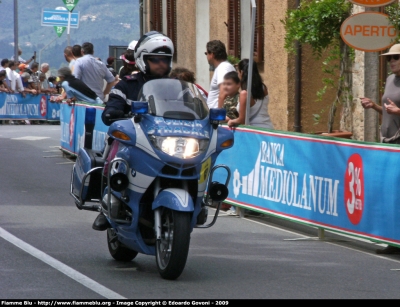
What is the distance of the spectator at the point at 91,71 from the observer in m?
18.5

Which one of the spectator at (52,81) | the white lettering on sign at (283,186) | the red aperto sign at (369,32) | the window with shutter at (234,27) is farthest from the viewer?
the spectator at (52,81)

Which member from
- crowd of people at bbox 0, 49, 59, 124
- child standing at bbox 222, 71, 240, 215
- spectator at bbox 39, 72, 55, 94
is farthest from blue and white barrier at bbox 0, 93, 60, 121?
child standing at bbox 222, 71, 240, 215

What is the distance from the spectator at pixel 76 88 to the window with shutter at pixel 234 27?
5.18 meters

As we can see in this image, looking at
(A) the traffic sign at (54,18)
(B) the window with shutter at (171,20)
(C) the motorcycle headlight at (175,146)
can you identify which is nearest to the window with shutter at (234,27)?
(B) the window with shutter at (171,20)

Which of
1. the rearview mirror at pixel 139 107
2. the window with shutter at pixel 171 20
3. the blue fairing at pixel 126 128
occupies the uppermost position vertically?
the window with shutter at pixel 171 20

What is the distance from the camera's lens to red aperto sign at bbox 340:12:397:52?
11430mm

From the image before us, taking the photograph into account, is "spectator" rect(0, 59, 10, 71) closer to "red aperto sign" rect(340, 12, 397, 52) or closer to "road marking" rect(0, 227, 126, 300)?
"red aperto sign" rect(340, 12, 397, 52)

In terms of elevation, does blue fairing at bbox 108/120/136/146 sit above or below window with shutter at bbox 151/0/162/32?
below

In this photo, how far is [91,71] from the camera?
18500mm

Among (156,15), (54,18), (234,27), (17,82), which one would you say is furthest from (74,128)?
(54,18)

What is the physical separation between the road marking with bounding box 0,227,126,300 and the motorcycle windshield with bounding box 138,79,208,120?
1.38 metres

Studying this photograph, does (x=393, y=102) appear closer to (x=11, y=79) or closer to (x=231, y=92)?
(x=231, y=92)

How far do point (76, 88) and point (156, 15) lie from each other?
14.8m

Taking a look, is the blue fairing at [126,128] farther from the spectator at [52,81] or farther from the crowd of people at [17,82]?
the spectator at [52,81]
